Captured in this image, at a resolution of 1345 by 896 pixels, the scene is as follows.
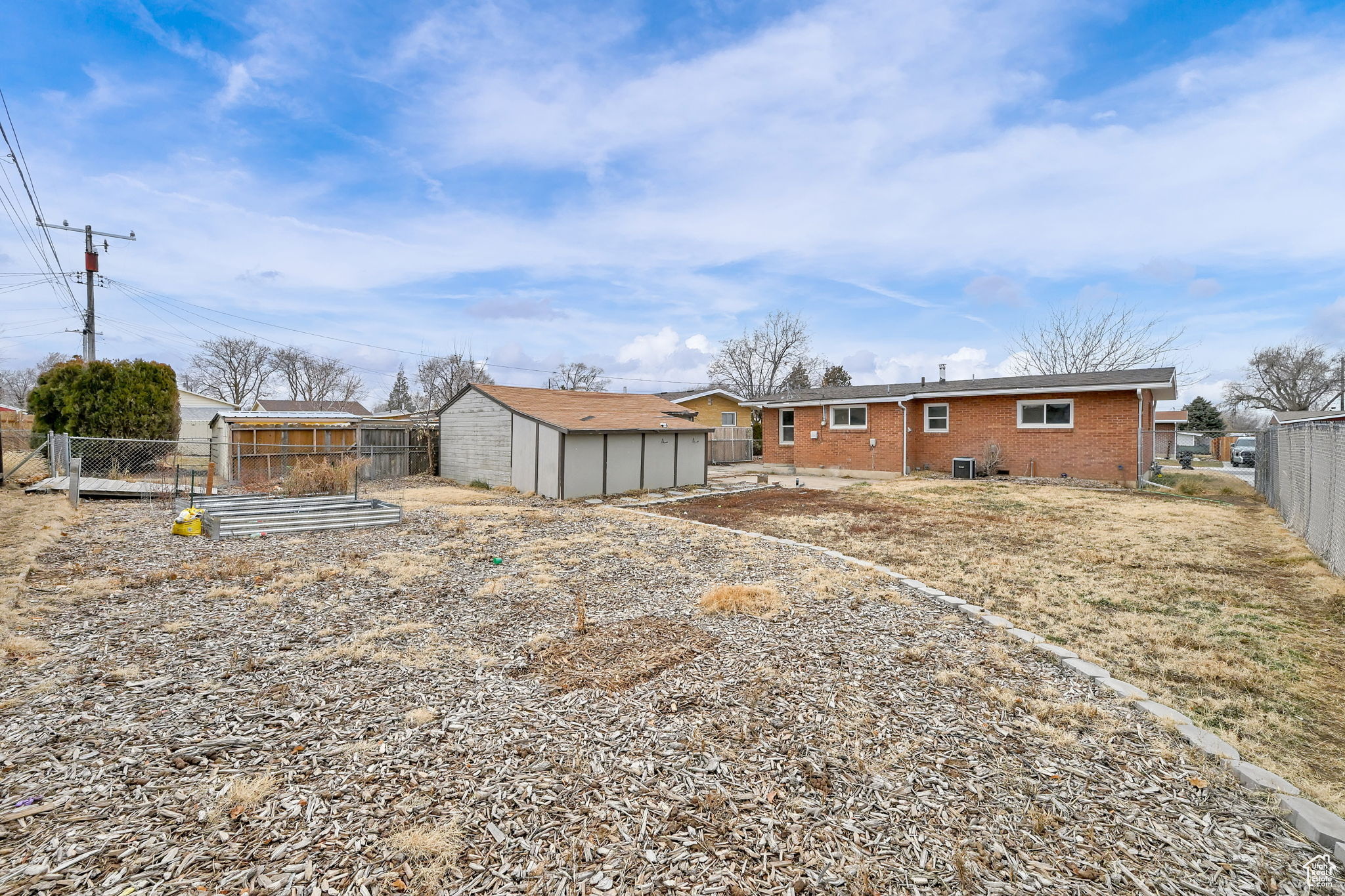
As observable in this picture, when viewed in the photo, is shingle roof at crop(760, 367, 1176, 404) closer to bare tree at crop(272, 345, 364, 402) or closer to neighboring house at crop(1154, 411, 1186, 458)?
neighboring house at crop(1154, 411, 1186, 458)

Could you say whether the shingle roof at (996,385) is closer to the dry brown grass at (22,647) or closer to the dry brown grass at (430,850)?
the dry brown grass at (430,850)

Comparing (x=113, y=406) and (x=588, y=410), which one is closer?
(x=113, y=406)

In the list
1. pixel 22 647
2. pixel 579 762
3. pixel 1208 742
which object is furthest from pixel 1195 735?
pixel 22 647

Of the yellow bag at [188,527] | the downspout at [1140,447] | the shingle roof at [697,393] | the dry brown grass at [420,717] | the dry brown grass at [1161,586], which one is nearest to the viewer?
the dry brown grass at [420,717]

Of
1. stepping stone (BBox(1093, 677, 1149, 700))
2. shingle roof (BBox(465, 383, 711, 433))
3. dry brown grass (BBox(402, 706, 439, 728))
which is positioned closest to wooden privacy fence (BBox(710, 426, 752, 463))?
shingle roof (BBox(465, 383, 711, 433))

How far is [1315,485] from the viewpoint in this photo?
817 centimetres

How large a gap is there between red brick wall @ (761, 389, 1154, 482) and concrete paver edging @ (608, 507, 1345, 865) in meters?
14.0

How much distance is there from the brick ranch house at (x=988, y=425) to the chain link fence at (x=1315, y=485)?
3.80 meters

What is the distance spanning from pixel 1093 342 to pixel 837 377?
14045 millimetres

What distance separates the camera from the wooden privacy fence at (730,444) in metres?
27.1

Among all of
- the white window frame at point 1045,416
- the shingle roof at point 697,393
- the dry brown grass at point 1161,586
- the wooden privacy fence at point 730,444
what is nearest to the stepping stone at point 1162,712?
the dry brown grass at point 1161,586

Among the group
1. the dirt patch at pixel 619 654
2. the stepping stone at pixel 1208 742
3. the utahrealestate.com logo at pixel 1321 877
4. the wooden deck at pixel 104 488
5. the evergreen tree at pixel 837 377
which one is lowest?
the utahrealestate.com logo at pixel 1321 877

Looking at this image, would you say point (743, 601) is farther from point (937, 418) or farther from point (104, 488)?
point (937, 418)

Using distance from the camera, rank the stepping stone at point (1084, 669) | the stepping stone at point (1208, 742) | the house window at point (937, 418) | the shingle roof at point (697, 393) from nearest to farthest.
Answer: the stepping stone at point (1208, 742) < the stepping stone at point (1084, 669) < the house window at point (937, 418) < the shingle roof at point (697, 393)
